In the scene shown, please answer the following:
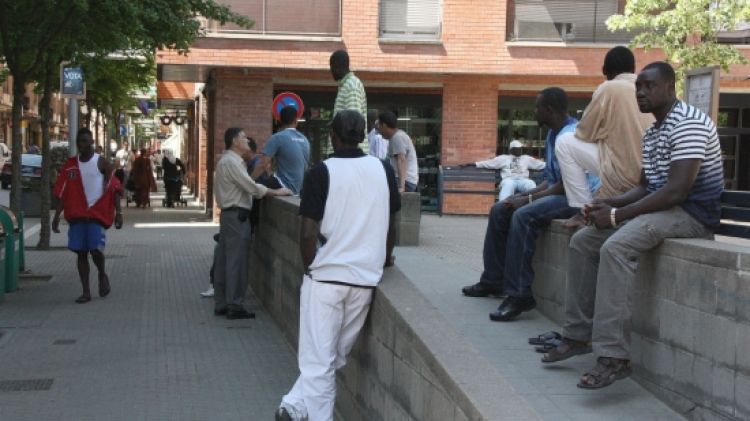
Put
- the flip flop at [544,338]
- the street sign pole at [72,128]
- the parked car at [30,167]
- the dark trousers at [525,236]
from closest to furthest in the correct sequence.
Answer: the flip flop at [544,338] → the dark trousers at [525,236] → the street sign pole at [72,128] → the parked car at [30,167]

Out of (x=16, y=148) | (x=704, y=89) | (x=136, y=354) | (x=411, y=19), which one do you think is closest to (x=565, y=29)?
(x=411, y=19)

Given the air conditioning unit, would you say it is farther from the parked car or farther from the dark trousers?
the dark trousers

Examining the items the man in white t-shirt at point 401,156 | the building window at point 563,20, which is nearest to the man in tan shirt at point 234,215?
the man in white t-shirt at point 401,156

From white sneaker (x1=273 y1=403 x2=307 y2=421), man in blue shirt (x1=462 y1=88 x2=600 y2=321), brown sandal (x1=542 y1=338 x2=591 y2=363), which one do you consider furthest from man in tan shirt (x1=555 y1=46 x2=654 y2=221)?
white sneaker (x1=273 y1=403 x2=307 y2=421)

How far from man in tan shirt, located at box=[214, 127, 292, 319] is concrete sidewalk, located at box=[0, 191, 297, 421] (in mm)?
305

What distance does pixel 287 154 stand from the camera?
10.4 m

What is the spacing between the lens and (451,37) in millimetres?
21156

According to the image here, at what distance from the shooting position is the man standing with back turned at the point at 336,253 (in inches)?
205

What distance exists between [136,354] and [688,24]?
13.3 meters

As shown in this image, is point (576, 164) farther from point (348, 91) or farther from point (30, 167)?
point (30, 167)

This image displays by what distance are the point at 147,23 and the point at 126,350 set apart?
623 cm

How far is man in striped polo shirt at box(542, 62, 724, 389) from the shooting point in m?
4.77

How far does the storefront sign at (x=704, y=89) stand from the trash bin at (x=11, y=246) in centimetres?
790

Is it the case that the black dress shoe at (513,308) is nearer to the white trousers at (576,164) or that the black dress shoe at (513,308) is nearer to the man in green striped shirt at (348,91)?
the white trousers at (576,164)
